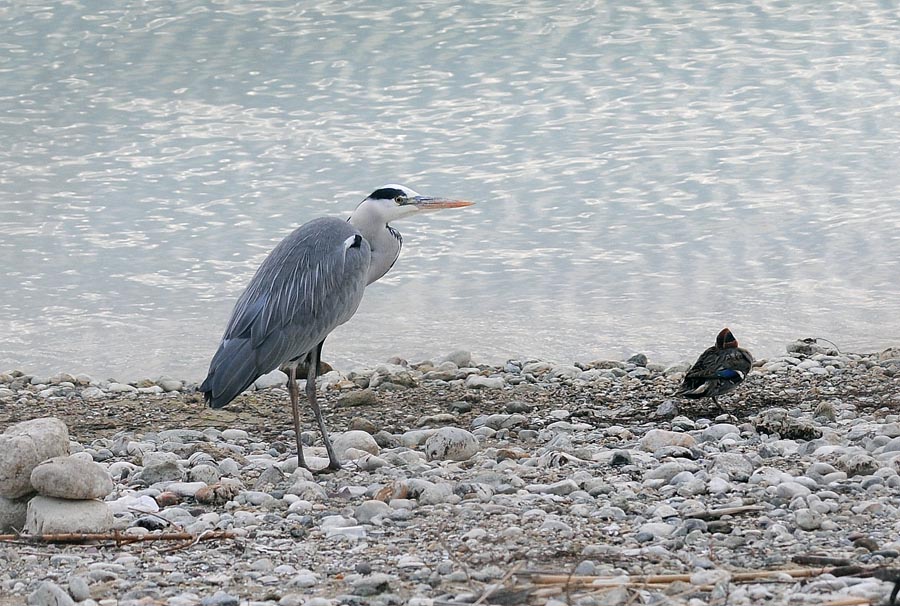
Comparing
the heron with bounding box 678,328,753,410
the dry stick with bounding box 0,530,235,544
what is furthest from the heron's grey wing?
the heron with bounding box 678,328,753,410

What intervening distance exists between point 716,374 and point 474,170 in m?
6.41

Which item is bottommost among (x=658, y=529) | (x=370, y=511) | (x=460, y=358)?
(x=460, y=358)

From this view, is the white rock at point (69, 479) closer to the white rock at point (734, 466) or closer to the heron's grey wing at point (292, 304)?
the heron's grey wing at point (292, 304)

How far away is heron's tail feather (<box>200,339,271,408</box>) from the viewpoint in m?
5.63

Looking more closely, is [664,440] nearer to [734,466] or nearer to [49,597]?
[734,466]

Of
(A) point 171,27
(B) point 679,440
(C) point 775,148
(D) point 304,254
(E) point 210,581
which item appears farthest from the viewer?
(A) point 171,27

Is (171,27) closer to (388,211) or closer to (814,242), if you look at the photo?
(814,242)

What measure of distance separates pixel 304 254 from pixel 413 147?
7390 millimetres

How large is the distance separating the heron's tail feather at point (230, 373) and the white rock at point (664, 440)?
1.68 meters

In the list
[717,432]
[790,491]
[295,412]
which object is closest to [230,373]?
[295,412]

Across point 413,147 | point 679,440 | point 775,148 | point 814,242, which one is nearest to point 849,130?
point 775,148

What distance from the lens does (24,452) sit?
4.81 meters

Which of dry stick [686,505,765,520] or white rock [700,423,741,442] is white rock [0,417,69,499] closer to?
dry stick [686,505,765,520]

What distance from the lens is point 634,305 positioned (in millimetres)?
9297
